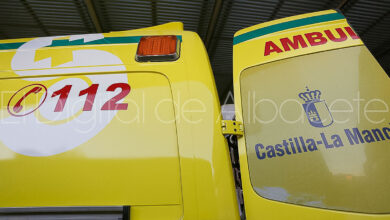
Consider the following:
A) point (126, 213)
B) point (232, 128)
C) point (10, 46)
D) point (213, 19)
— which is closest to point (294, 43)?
point (232, 128)

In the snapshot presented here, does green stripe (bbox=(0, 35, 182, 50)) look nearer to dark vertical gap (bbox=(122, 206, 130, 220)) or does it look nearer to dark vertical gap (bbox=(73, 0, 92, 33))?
dark vertical gap (bbox=(122, 206, 130, 220))

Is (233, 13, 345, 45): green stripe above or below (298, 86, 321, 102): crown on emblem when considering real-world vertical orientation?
above

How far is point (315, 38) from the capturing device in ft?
4.08

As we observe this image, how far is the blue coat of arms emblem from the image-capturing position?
1.08 meters

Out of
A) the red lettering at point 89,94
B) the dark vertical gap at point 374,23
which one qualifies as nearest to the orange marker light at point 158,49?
the red lettering at point 89,94

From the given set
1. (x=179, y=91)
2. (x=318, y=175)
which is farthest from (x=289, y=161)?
(x=179, y=91)

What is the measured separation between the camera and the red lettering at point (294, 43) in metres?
1.24

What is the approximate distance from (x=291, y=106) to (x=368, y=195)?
488 mm

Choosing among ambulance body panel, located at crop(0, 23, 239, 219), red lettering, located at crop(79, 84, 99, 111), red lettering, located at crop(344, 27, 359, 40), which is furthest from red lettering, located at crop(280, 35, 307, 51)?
red lettering, located at crop(79, 84, 99, 111)

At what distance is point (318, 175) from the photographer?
101 cm

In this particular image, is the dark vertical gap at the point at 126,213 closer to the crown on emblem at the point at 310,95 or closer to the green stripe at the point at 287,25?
the crown on emblem at the point at 310,95

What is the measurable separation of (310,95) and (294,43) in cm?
32

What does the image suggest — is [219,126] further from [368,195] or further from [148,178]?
[368,195]

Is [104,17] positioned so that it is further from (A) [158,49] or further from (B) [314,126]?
(B) [314,126]
